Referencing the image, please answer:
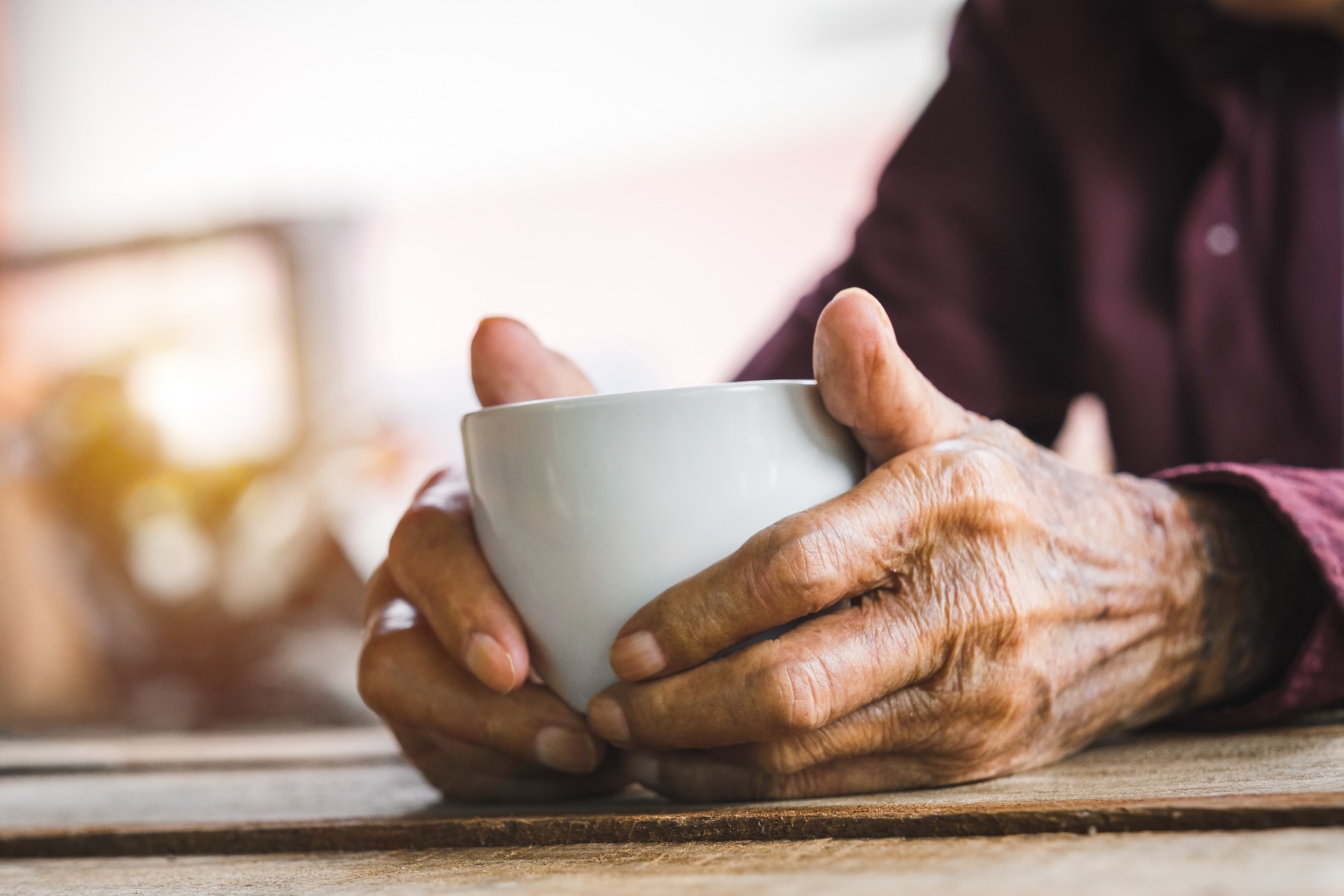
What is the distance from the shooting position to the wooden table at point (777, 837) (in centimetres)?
25

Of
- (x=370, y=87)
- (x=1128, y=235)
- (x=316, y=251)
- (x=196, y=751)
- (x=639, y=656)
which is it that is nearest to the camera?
(x=639, y=656)

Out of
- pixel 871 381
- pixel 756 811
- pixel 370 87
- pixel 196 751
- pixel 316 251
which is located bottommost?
pixel 196 751

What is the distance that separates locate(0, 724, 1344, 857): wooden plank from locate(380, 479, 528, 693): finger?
6 centimetres

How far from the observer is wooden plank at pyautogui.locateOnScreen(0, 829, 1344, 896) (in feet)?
0.75

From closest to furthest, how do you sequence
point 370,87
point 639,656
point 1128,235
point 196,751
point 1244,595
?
1. point 639,656
2. point 1244,595
3. point 196,751
4. point 1128,235
5. point 370,87

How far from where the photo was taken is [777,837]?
32cm

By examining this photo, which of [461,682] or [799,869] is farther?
[461,682]

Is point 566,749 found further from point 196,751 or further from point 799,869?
point 196,751

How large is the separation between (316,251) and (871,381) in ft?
13.0

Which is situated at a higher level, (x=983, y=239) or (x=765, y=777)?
(x=983, y=239)

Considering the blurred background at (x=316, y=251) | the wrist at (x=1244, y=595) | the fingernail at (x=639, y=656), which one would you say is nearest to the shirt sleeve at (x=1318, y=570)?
the wrist at (x=1244, y=595)

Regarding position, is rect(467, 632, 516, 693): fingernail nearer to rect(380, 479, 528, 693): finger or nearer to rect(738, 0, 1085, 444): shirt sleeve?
rect(380, 479, 528, 693): finger


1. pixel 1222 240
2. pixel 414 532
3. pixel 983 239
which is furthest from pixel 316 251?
pixel 414 532

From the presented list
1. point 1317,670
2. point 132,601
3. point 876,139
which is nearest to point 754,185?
point 876,139
